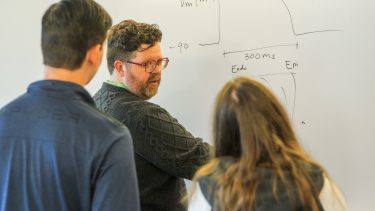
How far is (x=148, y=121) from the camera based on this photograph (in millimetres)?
1340

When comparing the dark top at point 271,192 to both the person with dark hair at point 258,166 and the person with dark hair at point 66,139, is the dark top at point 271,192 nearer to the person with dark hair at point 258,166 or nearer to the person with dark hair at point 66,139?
the person with dark hair at point 258,166

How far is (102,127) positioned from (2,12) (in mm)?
1345

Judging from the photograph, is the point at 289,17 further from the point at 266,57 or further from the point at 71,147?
the point at 71,147

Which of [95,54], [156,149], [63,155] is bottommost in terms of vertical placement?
[156,149]

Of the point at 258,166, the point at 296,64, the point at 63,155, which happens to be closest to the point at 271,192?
the point at 258,166

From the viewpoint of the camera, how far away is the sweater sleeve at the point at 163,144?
52.6 inches

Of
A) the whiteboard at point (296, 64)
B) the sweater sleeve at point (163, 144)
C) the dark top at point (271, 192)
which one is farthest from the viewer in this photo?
the whiteboard at point (296, 64)

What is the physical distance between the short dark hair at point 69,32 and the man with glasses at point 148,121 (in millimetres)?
418

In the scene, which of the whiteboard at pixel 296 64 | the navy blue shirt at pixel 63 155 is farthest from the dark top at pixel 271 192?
the whiteboard at pixel 296 64

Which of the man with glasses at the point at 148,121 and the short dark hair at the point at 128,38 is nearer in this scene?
the man with glasses at the point at 148,121

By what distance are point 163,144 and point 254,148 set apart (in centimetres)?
Result: 45

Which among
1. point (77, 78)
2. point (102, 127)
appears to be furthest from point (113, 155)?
point (77, 78)

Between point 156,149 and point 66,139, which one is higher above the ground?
point 66,139

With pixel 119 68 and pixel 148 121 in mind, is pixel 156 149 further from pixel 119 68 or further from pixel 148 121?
pixel 119 68
